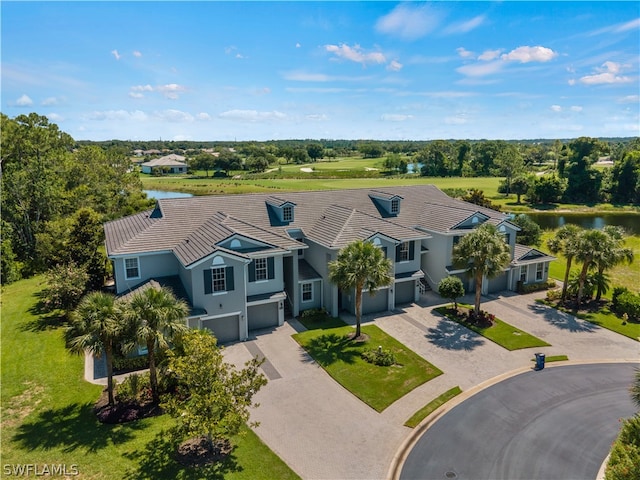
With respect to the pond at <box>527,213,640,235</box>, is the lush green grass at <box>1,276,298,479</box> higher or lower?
lower

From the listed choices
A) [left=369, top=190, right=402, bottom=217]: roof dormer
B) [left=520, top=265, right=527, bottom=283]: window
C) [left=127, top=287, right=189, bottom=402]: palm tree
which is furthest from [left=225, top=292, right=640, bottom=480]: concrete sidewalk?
[left=369, top=190, right=402, bottom=217]: roof dormer

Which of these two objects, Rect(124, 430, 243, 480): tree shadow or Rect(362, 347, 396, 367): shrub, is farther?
Rect(362, 347, 396, 367): shrub

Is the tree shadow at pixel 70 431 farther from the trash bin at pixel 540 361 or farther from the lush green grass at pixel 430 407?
the trash bin at pixel 540 361

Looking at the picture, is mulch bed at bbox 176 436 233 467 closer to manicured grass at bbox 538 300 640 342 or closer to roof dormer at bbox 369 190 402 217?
roof dormer at bbox 369 190 402 217

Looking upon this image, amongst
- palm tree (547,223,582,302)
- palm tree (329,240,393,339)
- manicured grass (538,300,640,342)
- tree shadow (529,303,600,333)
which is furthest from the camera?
palm tree (547,223,582,302)

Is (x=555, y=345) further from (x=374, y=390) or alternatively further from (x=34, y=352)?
(x=34, y=352)

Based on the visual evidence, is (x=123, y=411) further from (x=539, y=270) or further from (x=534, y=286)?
(x=539, y=270)
